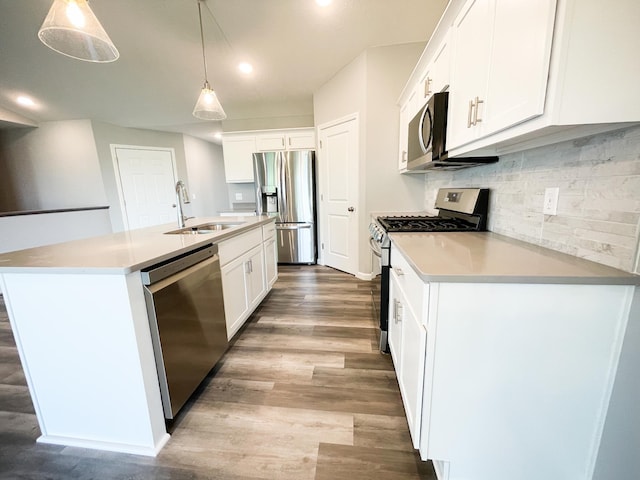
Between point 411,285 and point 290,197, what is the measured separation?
123 inches

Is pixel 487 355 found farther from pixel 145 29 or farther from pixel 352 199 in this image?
pixel 145 29

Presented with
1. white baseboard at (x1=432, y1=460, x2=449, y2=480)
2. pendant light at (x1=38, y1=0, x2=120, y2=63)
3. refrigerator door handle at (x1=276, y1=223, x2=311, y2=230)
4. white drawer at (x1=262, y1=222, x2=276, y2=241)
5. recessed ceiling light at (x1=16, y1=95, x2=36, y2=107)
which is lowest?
white baseboard at (x1=432, y1=460, x2=449, y2=480)

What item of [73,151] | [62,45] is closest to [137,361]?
[62,45]

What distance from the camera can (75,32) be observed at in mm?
1285

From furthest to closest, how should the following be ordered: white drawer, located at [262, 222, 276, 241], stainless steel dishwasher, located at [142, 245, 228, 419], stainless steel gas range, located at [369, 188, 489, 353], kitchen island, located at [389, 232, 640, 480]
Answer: white drawer, located at [262, 222, 276, 241]
stainless steel gas range, located at [369, 188, 489, 353]
stainless steel dishwasher, located at [142, 245, 228, 419]
kitchen island, located at [389, 232, 640, 480]

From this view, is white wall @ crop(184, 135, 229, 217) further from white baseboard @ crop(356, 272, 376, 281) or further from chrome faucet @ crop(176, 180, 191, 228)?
white baseboard @ crop(356, 272, 376, 281)

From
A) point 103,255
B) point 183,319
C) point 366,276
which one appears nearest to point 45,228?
point 103,255

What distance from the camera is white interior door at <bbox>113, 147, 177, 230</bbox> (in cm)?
491

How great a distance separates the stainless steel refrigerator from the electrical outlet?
121 inches

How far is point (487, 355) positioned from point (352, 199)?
8.65ft

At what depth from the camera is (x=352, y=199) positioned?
3342 millimetres

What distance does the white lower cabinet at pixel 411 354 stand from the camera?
954mm

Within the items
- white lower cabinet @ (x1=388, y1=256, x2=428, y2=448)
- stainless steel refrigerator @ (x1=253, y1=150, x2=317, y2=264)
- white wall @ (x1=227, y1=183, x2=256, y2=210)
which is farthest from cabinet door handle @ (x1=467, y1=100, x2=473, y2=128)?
white wall @ (x1=227, y1=183, x2=256, y2=210)

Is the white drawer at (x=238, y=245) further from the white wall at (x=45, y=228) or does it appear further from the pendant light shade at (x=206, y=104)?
the white wall at (x=45, y=228)
